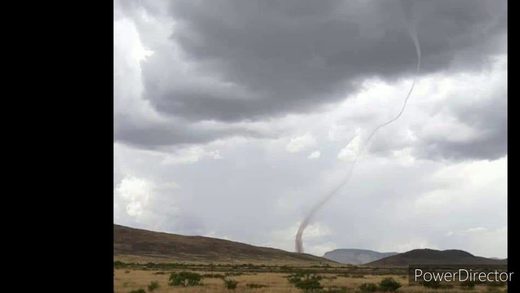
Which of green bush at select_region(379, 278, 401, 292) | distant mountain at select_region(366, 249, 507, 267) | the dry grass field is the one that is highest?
green bush at select_region(379, 278, 401, 292)

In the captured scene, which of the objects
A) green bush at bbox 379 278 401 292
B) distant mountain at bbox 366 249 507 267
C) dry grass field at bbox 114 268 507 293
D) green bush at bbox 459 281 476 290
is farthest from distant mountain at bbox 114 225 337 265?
green bush at bbox 379 278 401 292

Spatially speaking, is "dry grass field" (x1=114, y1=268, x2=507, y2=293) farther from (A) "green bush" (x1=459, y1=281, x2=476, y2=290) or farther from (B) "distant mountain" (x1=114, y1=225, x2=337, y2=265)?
(B) "distant mountain" (x1=114, y1=225, x2=337, y2=265)

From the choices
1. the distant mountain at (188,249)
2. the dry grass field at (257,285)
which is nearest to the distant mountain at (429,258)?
the distant mountain at (188,249)

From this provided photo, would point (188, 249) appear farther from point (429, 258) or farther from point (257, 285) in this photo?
point (257, 285)

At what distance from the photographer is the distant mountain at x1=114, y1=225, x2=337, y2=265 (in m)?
Answer: 160

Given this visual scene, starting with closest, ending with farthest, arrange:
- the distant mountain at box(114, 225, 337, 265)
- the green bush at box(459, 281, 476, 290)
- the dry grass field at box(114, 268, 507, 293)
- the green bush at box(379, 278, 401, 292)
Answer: the dry grass field at box(114, 268, 507, 293), the green bush at box(379, 278, 401, 292), the green bush at box(459, 281, 476, 290), the distant mountain at box(114, 225, 337, 265)

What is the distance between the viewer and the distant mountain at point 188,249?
16025 centimetres

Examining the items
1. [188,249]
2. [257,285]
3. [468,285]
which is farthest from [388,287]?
[188,249]

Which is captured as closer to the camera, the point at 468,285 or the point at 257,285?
the point at 468,285

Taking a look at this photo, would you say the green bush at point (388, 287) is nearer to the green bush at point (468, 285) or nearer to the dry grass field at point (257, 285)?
the dry grass field at point (257, 285)

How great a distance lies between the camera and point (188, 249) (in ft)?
574
